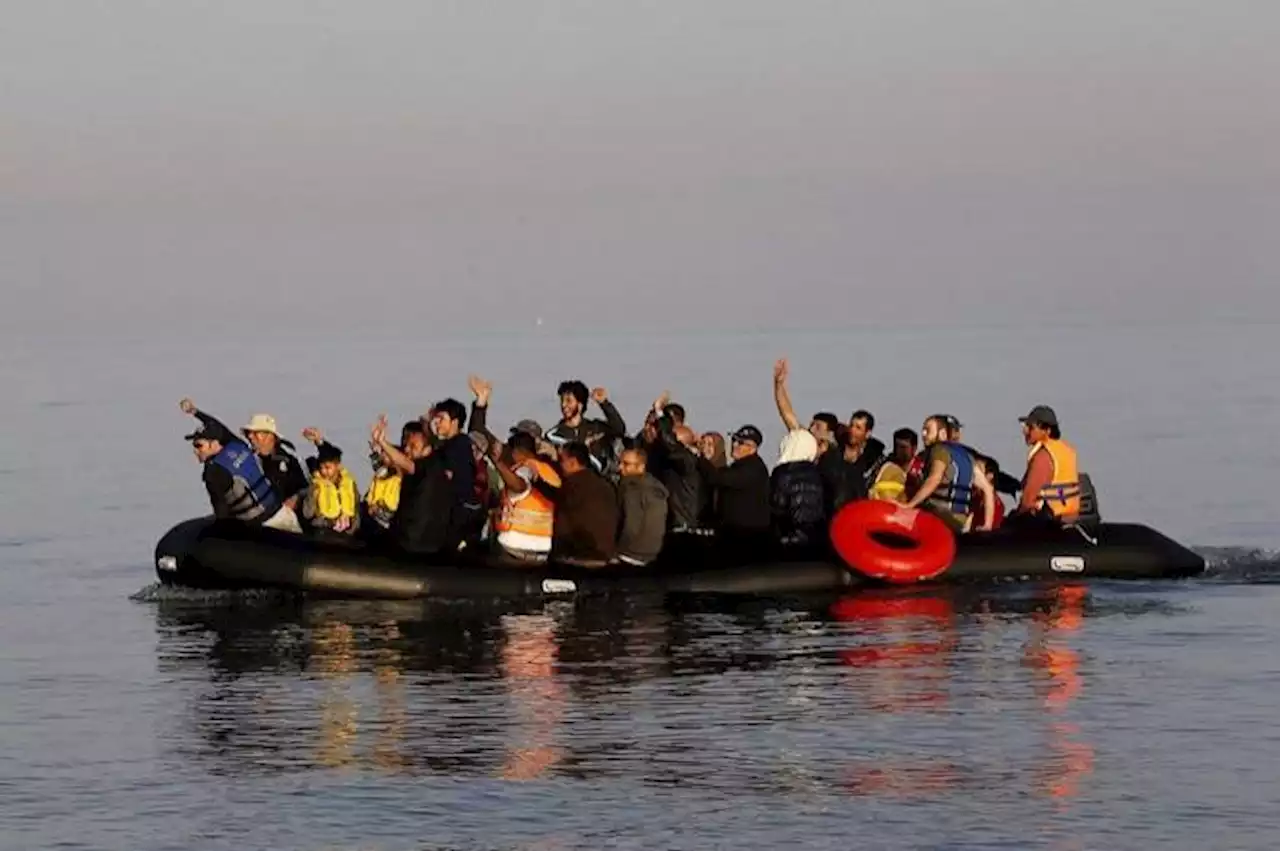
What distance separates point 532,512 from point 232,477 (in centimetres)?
251

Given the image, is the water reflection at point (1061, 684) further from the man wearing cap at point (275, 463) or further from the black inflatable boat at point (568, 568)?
the man wearing cap at point (275, 463)

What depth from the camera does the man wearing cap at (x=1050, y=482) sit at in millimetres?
22984

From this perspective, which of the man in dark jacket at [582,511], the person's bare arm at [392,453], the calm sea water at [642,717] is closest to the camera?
the calm sea water at [642,717]

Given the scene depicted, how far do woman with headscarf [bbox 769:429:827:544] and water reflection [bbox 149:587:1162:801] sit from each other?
0.91 meters

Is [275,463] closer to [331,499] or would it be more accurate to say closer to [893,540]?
[331,499]

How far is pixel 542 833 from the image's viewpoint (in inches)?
542

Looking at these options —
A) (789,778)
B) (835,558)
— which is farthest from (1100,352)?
(789,778)

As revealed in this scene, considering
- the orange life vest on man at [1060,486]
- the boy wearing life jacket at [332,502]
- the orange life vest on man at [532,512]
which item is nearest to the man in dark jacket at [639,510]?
the orange life vest on man at [532,512]

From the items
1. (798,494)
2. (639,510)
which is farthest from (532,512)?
(798,494)

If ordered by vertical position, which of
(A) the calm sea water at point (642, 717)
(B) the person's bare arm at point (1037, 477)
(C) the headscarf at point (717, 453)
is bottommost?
(A) the calm sea water at point (642, 717)

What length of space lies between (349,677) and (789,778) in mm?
4616

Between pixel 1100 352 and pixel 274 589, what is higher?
pixel 1100 352

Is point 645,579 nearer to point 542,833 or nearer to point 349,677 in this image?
point 349,677

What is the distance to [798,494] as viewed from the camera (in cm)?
2261
